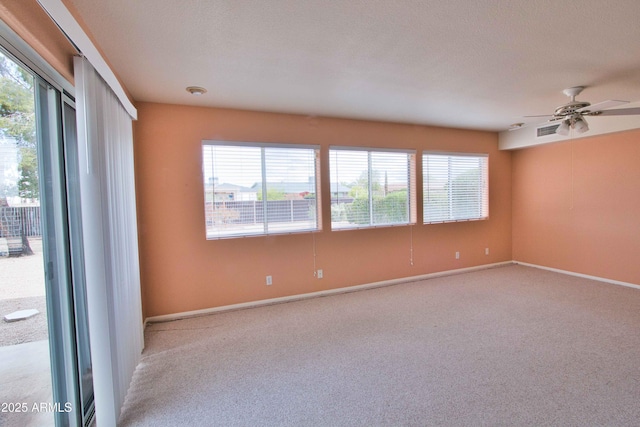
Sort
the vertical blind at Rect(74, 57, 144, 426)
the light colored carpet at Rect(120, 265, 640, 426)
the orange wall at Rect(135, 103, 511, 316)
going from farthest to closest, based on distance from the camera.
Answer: the orange wall at Rect(135, 103, 511, 316) → the light colored carpet at Rect(120, 265, 640, 426) → the vertical blind at Rect(74, 57, 144, 426)

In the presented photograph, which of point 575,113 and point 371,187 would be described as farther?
point 371,187

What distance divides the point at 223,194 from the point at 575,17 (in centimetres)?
352

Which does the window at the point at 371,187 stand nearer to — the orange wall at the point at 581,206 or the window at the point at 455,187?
the window at the point at 455,187

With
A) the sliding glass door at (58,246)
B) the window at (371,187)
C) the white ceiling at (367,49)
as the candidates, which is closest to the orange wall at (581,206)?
the white ceiling at (367,49)

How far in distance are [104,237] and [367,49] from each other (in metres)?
2.27

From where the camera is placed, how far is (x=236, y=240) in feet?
12.2

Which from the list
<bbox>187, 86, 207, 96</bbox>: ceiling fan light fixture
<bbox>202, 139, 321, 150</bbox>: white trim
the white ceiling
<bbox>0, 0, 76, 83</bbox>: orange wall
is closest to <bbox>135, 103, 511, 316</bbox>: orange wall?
<bbox>202, 139, 321, 150</bbox>: white trim

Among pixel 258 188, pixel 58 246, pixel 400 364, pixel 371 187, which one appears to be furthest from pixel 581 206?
pixel 58 246

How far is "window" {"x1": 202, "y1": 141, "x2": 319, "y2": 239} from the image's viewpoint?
3.62 metres

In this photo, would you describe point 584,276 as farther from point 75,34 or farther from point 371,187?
point 75,34

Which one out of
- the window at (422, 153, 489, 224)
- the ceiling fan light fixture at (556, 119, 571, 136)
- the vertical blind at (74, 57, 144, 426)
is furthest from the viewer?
the window at (422, 153, 489, 224)

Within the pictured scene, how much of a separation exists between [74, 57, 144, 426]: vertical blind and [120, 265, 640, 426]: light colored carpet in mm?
301

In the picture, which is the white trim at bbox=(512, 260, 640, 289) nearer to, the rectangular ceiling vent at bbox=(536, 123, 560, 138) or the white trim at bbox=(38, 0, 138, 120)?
the rectangular ceiling vent at bbox=(536, 123, 560, 138)

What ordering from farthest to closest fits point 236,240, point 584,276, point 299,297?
point 584,276
point 299,297
point 236,240
